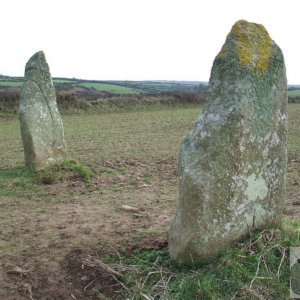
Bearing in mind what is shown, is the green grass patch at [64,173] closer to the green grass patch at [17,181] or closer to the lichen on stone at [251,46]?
the green grass patch at [17,181]

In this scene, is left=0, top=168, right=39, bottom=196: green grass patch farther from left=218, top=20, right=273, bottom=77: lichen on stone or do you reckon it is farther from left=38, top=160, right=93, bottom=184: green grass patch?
left=218, top=20, right=273, bottom=77: lichen on stone

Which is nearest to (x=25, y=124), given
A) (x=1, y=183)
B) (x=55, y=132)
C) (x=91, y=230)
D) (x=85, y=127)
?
(x=55, y=132)

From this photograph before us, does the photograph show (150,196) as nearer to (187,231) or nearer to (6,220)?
(6,220)

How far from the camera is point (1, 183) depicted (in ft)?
33.1

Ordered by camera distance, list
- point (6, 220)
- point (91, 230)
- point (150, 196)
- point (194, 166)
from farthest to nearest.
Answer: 1. point (150, 196)
2. point (6, 220)
3. point (91, 230)
4. point (194, 166)

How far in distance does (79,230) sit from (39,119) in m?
4.93

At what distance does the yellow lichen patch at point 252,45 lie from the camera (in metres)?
5.23

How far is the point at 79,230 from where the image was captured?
22.6ft

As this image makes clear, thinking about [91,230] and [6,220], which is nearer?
[91,230]

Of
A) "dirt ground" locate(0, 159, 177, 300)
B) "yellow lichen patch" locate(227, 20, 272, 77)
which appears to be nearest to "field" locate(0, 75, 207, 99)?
"dirt ground" locate(0, 159, 177, 300)

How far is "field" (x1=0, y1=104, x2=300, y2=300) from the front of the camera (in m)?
5.27

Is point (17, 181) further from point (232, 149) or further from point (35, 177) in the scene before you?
point (232, 149)

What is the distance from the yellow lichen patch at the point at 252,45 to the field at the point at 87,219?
2.44 metres

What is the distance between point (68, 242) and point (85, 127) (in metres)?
17.0
